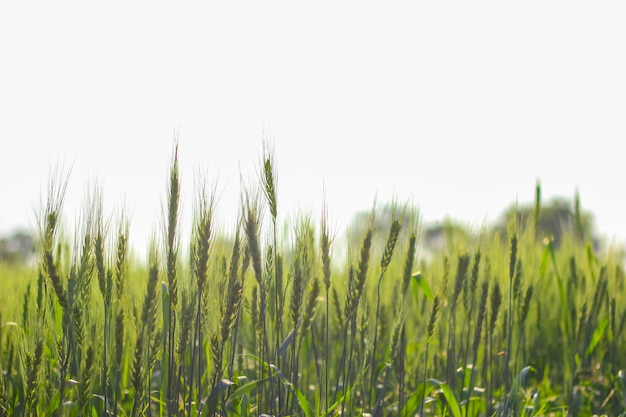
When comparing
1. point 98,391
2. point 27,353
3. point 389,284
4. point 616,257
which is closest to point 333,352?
point 389,284

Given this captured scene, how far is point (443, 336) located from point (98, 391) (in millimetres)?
1597

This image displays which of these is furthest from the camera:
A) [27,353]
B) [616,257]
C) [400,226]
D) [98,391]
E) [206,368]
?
[616,257]

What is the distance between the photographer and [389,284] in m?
3.82

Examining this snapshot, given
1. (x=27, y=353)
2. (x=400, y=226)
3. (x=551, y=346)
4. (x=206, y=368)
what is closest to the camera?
(x=27, y=353)

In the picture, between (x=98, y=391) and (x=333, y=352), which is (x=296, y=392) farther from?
(x=333, y=352)

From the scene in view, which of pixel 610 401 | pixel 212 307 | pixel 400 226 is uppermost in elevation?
pixel 400 226

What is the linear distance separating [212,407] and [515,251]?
1327mm

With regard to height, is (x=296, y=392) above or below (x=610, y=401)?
above

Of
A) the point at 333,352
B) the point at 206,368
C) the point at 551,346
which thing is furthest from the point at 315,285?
the point at 551,346

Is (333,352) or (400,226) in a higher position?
(400,226)

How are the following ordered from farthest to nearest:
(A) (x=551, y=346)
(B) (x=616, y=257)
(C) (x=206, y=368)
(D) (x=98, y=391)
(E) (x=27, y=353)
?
1. (A) (x=551, y=346)
2. (B) (x=616, y=257)
3. (D) (x=98, y=391)
4. (C) (x=206, y=368)
5. (E) (x=27, y=353)

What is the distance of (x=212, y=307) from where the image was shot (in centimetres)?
204

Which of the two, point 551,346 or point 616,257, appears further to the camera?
point 551,346

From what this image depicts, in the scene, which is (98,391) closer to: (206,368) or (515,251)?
(206,368)
